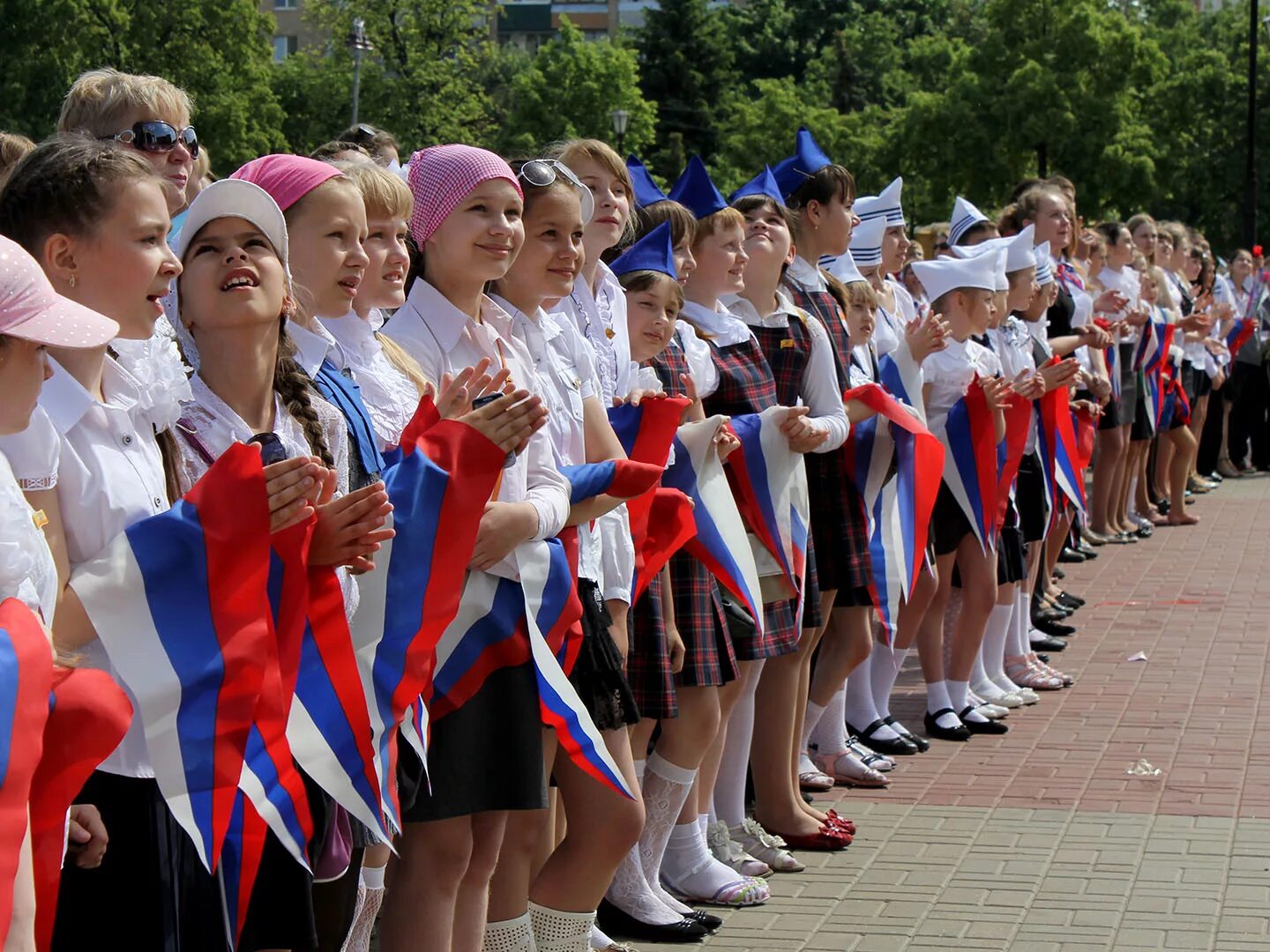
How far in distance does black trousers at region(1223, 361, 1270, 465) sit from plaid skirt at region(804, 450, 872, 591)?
41.2ft

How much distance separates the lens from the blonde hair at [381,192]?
4.04m

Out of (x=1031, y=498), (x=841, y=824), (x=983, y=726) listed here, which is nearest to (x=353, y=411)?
(x=841, y=824)

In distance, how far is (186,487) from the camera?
3270 millimetres

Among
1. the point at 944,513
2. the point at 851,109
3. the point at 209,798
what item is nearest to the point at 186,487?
the point at 209,798

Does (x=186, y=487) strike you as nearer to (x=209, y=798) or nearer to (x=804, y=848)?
(x=209, y=798)

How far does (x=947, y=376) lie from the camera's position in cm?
789

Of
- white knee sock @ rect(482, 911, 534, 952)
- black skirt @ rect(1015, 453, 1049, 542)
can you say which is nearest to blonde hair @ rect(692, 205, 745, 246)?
white knee sock @ rect(482, 911, 534, 952)

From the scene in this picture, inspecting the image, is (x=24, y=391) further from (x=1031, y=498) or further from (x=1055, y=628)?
(x=1055, y=628)

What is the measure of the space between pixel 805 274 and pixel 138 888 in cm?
412

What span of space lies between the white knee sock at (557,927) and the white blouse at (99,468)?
1.60 m

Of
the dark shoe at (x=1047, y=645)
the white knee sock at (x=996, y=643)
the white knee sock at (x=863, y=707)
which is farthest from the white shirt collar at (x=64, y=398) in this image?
the dark shoe at (x=1047, y=645)

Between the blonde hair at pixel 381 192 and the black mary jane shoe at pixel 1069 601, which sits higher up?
the blonde hair at pixel 381 192

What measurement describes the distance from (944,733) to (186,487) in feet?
17.4

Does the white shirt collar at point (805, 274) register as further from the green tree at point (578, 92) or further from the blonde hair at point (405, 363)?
the green tree at point (578, 92)
